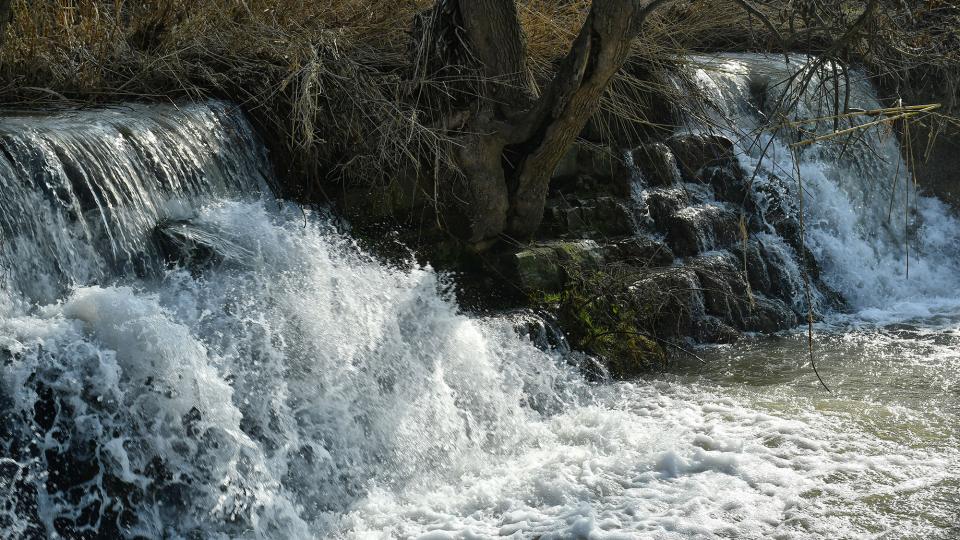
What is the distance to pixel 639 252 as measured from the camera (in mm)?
7418

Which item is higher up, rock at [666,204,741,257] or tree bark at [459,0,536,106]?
tree bark at [459,0,536,106]

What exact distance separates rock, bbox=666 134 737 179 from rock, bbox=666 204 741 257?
0.42m

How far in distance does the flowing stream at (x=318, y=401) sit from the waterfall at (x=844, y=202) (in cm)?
174

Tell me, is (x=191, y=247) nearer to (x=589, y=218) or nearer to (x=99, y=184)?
(x=99, y=184)

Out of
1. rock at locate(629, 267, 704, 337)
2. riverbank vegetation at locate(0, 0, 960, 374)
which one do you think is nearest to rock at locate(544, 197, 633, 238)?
riverbank vegetation at locate(0, 0, 960, 374)

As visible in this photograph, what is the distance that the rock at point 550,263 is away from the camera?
22.4ft

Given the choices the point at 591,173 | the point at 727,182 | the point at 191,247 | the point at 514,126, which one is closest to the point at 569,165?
the point at 591,173

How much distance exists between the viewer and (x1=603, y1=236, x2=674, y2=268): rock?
24.0 feet

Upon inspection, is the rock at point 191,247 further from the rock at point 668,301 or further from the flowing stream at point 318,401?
the rock at point 668,301

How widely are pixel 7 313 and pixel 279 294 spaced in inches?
51.5

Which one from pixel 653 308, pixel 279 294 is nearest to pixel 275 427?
pixel 279 294

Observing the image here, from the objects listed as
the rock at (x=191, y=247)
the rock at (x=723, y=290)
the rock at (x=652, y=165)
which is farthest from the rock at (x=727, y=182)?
the rock at (x=191, y=247)

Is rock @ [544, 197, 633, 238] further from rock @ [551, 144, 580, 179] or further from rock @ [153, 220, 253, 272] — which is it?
rock @ [153, 220, 253, 272]

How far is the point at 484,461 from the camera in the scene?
213 inches
